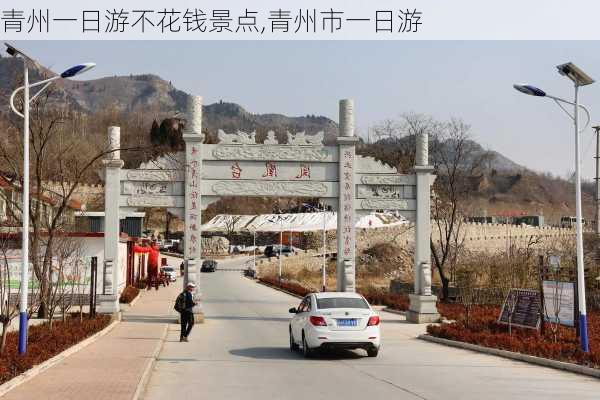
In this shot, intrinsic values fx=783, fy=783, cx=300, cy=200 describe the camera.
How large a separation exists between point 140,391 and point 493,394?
17.0 ft

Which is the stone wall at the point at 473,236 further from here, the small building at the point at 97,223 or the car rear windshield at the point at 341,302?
the car rear windshield at the point at 341,302

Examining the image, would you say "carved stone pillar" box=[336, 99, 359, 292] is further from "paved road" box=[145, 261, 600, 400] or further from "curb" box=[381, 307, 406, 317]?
"curb" box=[381, 307, 406, 317]

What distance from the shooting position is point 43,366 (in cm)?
1358

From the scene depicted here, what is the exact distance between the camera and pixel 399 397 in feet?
36.8

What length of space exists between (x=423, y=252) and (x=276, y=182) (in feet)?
18.5

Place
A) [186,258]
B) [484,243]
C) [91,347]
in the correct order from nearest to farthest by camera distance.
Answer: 1. [91,347]
2. [186,258]
3. [484,243]

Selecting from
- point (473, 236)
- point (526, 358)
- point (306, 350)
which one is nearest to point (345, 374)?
point (306, 350)

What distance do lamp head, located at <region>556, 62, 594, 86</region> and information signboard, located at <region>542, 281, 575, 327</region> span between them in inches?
191

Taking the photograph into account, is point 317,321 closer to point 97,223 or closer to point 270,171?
point 270,171

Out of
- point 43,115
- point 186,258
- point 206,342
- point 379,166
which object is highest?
point 43,115

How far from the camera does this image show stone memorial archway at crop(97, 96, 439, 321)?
25828 mm

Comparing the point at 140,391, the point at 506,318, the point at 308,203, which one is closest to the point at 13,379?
the point at 140,391

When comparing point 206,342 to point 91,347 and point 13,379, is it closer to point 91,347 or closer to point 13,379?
point 91,347

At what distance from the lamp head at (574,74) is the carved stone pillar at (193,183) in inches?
495
